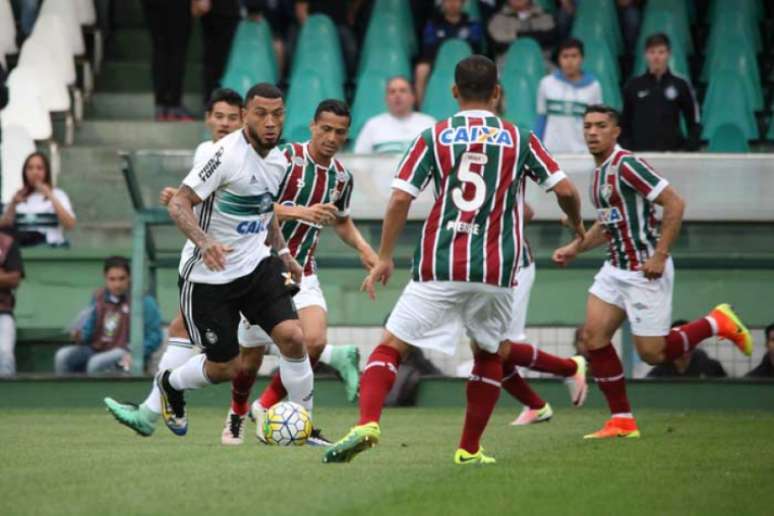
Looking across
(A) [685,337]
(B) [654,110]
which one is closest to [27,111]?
(B) [654,110]

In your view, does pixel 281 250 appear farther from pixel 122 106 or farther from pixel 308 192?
pixel 122 106

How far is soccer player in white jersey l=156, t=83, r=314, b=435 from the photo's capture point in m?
9.20

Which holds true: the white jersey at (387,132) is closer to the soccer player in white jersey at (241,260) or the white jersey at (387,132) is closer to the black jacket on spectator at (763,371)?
the black jacket on spectator at (763,371)

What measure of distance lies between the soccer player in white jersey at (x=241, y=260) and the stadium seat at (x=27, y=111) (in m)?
8.46

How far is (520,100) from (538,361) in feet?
18.4

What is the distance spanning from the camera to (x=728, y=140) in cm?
1659

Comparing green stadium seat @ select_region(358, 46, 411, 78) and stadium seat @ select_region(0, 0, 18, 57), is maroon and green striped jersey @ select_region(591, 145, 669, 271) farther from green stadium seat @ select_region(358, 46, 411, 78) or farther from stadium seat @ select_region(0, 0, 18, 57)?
stadium seat @ select_region(0, 0, 18, 57)

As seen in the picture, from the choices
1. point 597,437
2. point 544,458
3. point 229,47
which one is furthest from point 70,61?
point 544,458

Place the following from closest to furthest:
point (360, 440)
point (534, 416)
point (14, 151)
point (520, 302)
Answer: point (360, 440), point (534, 416), point (520, 302), point (14, 151)

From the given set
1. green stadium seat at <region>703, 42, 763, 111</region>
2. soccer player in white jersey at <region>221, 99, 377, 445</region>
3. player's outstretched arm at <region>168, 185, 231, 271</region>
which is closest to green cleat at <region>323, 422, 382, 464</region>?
player's outstretched arm at <region>168, 185, 231, 271</region>

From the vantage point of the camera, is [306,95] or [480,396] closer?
[480,396]

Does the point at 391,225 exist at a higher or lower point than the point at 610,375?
higher

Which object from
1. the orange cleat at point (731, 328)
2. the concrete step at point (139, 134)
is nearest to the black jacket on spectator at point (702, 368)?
the orange cleat at point (731, 328)

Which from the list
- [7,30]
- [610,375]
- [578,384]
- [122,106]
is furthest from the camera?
[122,106]
